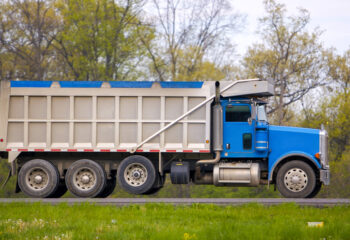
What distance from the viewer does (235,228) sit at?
9.88m

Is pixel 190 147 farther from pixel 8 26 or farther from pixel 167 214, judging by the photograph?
pixel 8 26

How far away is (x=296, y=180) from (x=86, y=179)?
585cm

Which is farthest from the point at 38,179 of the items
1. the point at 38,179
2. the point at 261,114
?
the point at 261,114

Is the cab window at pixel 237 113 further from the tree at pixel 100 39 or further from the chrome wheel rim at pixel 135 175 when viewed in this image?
the tree at pixel 100 39

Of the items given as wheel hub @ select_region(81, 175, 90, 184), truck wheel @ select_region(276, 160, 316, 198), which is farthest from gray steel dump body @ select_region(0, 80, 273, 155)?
truck wheel @ select_region(276, 160, 316, 198)

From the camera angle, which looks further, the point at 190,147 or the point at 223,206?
the point at 190,147

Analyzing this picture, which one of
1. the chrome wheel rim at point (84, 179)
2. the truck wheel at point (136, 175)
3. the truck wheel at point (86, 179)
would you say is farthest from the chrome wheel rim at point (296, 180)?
the chrome wheel rim at point (84, 179)

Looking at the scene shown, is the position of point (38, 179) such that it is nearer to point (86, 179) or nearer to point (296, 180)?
point (86, 179)

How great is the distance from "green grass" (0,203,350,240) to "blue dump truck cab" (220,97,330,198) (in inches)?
115

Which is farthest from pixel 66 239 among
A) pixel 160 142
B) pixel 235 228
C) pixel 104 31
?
pixel 104 31

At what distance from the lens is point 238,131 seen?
55.3 ft

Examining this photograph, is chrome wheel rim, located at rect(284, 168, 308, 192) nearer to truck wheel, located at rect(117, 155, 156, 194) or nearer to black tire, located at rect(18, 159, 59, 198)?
truck wheel, located at rect(117, 155, 156, 194)

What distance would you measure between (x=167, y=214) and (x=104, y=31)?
29370 mm

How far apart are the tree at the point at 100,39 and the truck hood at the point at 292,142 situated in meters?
24.0
